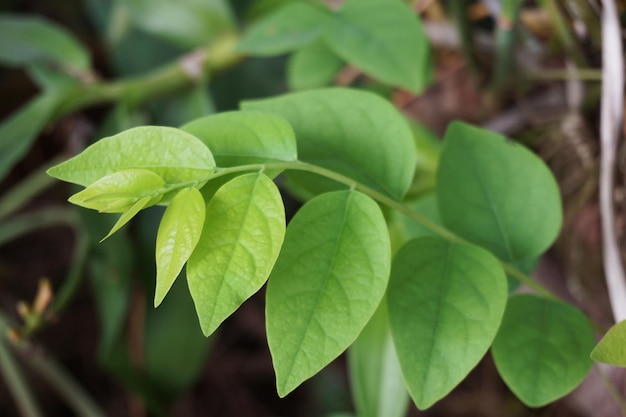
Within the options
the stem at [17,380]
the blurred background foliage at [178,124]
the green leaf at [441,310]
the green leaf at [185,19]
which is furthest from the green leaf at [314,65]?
the stem at [17,380]

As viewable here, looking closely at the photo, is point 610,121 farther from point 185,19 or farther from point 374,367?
point 185,19

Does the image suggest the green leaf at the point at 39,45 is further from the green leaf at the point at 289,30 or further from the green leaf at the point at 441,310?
the green leaf at the point at 441,310

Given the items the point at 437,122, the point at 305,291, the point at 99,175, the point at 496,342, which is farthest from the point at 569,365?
the point at 437,122

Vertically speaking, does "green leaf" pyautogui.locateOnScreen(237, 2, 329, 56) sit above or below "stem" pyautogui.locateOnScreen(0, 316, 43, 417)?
above

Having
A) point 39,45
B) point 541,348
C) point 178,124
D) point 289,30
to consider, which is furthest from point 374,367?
point 39,45

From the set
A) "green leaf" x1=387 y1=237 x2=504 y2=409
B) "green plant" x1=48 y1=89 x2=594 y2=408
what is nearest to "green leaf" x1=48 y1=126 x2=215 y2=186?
"green plant" x1=48 y1=89 x2=594 y2=408

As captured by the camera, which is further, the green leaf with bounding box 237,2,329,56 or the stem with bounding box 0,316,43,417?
the stem with bounding box 0,316,43,417

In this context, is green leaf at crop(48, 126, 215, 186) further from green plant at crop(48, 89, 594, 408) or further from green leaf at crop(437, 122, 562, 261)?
green leaf at crop(437, 122, 562, 261)
